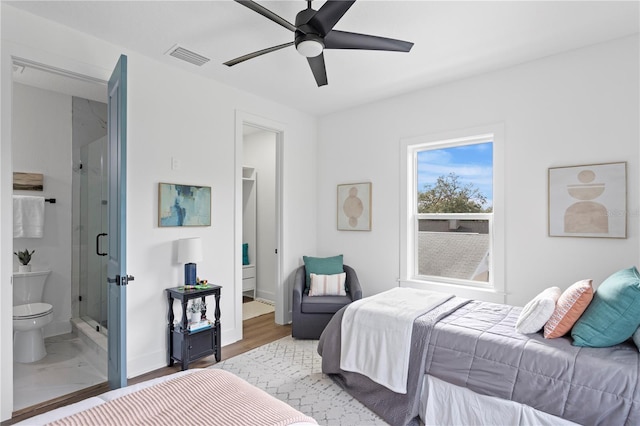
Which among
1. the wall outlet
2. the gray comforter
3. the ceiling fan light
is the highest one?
the ceiling fan light

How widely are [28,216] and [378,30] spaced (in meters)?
3.96

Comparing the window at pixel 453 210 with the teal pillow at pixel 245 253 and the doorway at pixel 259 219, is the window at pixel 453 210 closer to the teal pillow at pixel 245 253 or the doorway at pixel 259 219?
the doorway at pixel 259 219

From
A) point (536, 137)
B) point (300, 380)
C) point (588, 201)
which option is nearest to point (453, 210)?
point (536, 137)

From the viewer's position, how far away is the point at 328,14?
6.07 feet

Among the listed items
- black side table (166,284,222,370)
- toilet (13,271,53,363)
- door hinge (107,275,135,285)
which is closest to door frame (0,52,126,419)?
door hinge (107,275,135,285)

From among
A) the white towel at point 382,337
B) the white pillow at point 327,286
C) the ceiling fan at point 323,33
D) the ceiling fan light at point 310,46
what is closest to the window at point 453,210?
the white pillow at point 327,286

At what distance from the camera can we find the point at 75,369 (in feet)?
10.0

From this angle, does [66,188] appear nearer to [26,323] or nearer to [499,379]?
[26,323]

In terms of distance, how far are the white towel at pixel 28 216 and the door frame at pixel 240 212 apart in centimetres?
211

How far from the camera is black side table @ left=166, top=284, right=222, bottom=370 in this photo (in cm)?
299

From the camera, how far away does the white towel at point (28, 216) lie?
3.62 meters

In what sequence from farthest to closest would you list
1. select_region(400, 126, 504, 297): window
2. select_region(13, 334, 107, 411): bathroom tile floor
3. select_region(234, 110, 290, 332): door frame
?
select_region(234, 110, 290, 332): door frame < select_region(400, 126, 504, 297): window < select_region(13, 334, 107, 411): bathroom tile floor

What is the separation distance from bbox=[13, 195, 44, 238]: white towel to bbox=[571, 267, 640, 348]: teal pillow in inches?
190

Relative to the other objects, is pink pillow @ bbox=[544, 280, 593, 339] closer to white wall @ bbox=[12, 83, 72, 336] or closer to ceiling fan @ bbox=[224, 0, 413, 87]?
ceiling fan @ bbox=[224, 0, 413, 87]
